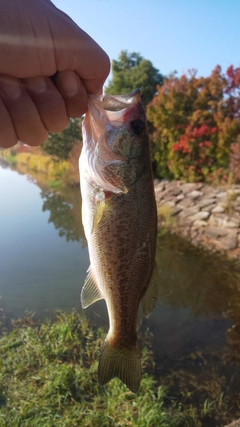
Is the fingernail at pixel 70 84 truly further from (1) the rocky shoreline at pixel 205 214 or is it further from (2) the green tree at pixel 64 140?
(2) the green tree at pixel 64 140

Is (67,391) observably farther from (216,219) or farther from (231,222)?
(216,219)

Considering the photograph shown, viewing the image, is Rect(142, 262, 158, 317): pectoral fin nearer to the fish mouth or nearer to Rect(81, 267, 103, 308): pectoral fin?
Rect(81, 267, 103, 308): pectoral fin

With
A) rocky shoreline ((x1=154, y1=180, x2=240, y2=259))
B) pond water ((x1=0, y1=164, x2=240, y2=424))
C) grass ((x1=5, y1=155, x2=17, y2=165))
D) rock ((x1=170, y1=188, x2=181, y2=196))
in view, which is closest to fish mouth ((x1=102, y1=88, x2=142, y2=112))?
pond water ((x1=0, y1=164, x2=240, y2=424))

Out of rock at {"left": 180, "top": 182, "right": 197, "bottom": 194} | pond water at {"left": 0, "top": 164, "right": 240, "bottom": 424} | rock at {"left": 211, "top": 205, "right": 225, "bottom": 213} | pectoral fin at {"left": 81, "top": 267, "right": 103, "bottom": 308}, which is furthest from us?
rock at {"left": 180, "top": 182, "right": 197, "bottom": 194}

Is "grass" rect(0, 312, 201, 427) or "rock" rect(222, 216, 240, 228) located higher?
"rock" rect(222, 216, 240, 228)

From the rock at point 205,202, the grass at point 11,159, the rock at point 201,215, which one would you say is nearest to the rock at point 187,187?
the rock at point 205,202

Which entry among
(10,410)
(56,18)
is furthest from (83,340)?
(56,18)

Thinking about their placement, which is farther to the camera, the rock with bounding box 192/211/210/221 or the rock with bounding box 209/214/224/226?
the rock with bounding box 192/211/210/221

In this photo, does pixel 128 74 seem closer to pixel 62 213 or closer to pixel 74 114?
pixel 62 213
